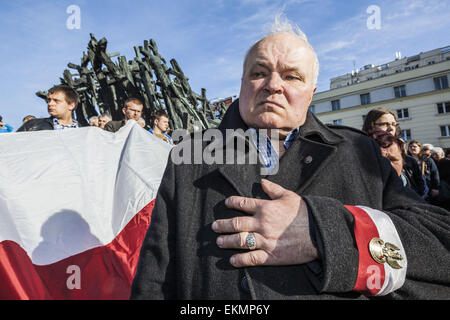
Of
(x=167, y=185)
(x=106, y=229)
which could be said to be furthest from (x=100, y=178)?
(x=167, y=185)

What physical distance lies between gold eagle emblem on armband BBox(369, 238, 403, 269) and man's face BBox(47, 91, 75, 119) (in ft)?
13.8

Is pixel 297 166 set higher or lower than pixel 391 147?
lower

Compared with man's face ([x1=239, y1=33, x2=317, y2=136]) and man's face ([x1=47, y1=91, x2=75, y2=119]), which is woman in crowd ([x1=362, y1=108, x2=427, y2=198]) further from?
man's face ([x1=47, y1=91, x2=75, y2=119])

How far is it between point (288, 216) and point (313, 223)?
0.09 m

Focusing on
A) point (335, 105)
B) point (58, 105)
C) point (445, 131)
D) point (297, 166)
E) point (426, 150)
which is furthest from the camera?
point (335, 105)

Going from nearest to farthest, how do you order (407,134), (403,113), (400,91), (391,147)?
(391,147)
(407,134)
(403,113)
(400,91)

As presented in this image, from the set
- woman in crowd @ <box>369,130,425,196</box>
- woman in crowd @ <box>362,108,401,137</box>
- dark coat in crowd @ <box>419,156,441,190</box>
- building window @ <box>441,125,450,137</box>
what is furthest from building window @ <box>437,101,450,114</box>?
woman in crowd @ <box>369,130,425,196</box>

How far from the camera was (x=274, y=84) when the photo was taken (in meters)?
1.34

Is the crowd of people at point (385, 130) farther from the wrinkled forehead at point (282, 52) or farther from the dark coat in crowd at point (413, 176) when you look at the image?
the wrinkled forehead at point (282, 52)

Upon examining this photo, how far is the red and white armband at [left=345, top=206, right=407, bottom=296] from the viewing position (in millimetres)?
963

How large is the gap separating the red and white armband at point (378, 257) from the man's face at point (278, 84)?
0.55 m

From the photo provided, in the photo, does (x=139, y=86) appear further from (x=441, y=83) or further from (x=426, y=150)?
(x=441, y=83)

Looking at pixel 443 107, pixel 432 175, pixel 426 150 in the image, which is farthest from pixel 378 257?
pixel 443 107

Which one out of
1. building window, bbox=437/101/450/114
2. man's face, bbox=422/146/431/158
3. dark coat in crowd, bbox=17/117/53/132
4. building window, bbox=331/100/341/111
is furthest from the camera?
building window, bbox=331/100/341/111
